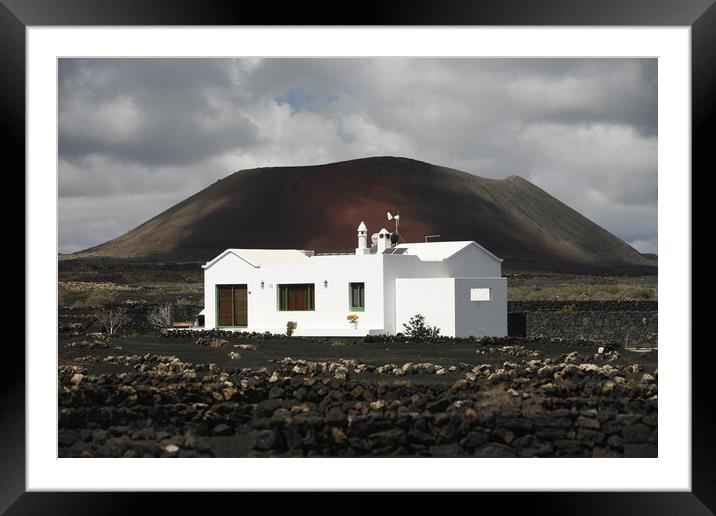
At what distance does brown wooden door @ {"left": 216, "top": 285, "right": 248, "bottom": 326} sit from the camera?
24.2m

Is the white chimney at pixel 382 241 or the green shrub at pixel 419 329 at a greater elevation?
the white chimney at pixel 382 241

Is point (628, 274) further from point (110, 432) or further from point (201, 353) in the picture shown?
point (110, 432)

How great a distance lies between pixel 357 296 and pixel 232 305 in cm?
365

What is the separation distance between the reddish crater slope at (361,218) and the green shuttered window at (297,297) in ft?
131

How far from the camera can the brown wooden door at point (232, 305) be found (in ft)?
79.3

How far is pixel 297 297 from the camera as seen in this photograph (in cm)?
2330

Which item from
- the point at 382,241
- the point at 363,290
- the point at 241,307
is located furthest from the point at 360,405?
the point at 241,307

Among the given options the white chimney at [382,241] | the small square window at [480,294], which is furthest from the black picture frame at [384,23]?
the white chimney at [382,241]

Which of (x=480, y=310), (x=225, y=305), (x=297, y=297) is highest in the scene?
(x=297, y=297)

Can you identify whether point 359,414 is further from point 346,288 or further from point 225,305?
point 225,305

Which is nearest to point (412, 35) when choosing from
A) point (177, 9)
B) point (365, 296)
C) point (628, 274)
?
point (177, 9)

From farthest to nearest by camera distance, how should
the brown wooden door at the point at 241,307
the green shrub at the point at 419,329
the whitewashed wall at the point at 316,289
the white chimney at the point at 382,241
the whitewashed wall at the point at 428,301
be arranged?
the brown wooden door at the point at 241,307, the white chimney at the point at 382,241, the whitewashed wall at the point at 316,289, the green shrub at the point at 419,329, the whitewashed wall at the point at 428,301

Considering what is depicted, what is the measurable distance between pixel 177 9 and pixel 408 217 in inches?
2788

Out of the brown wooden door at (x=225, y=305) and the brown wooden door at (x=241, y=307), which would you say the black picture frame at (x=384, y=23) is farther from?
the brown wooden door at (x=225, y=305)
